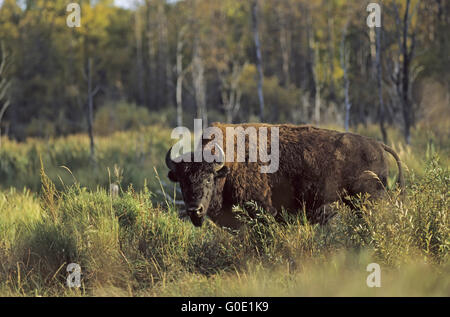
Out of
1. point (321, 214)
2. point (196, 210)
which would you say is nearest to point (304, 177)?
point (321, 214)

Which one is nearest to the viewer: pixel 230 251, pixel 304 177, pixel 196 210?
pixel 196 210

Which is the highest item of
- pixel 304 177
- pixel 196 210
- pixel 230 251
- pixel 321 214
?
pixel 304 177

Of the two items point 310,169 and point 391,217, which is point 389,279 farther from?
point 310,169

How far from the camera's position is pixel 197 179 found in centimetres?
516

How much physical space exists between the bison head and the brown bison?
8cm

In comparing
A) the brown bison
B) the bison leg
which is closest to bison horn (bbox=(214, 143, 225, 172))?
the brown bison

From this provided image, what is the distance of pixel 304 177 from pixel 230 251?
133 centimetres

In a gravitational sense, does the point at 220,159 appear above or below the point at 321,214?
above

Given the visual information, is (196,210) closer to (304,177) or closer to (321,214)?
(304,177)

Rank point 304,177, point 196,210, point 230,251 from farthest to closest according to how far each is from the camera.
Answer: point 304,177, point 230,251, point 196,210

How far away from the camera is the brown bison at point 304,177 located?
5.45m

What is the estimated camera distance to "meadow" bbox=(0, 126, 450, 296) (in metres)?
4.12

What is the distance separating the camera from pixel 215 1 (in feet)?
120
